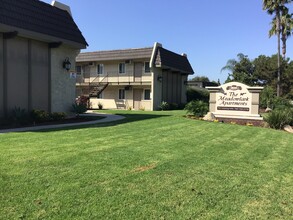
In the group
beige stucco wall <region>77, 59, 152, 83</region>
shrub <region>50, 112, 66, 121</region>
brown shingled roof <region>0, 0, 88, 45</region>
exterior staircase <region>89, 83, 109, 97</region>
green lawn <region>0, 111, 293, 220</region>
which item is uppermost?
brown shingled roof <region>0, 0, 88, 45</region>

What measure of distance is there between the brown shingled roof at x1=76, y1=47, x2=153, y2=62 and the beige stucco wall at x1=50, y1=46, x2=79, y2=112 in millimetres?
12450

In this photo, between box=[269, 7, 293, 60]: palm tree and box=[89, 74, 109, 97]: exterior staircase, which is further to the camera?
box=[269, 7, 293, 60]: palm tree

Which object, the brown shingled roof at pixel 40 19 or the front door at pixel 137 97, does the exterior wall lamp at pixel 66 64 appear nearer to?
the brown shingled roof at pixel 40 19

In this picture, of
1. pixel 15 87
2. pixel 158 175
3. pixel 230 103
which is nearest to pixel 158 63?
pixel 230 103

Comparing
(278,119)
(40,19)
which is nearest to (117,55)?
(40,19)

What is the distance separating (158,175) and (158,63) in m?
23.4

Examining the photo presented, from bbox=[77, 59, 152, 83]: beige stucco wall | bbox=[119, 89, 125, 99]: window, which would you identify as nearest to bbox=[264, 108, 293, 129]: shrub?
bbox=[77, 59, 152, 83]: beige stucco wall

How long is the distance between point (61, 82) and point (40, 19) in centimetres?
335

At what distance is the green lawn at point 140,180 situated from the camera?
3.90 m

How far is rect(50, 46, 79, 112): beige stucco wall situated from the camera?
614 inches

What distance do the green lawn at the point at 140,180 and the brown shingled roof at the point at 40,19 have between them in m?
6.45

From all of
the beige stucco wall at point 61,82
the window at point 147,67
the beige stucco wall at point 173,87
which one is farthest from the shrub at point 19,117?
the beige stucco wall at point 173,87

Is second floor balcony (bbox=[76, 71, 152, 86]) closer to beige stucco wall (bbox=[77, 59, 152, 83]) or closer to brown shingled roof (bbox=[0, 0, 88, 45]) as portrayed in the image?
beige stucco wall (bbox=[77, 59, 152, 83])

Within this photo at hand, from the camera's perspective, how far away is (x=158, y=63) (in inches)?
1109
